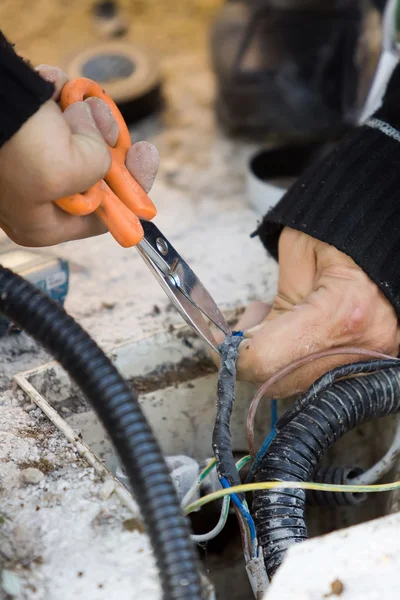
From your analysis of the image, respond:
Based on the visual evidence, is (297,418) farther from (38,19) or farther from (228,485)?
(38,19)

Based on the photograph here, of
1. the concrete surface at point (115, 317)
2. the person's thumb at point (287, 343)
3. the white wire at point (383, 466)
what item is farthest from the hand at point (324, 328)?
the concrete surface at point (115, 317)

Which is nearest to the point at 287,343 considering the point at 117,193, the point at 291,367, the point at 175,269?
the point at 291,367

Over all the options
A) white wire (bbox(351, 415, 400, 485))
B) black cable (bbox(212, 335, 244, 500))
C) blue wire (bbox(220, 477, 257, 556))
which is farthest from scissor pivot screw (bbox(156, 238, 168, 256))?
white wire (bbox(351, 415, 400, 485))

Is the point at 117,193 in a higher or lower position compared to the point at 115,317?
higher

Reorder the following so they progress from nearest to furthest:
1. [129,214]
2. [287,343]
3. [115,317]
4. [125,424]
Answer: [125,424] < [129,214] < [287,343] < [115,317]

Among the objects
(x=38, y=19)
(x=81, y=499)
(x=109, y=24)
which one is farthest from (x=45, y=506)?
(x=38, y=19)

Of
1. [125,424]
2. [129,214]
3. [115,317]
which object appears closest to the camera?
[125,424]

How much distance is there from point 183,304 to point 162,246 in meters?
0.07

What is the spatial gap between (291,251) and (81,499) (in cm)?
40

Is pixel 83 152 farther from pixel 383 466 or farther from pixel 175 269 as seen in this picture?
pixel 383 466

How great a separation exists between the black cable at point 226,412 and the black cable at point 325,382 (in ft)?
0.21

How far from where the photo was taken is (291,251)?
815 mm

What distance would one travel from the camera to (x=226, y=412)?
0.69m

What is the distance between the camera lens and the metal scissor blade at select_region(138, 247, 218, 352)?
70cm
